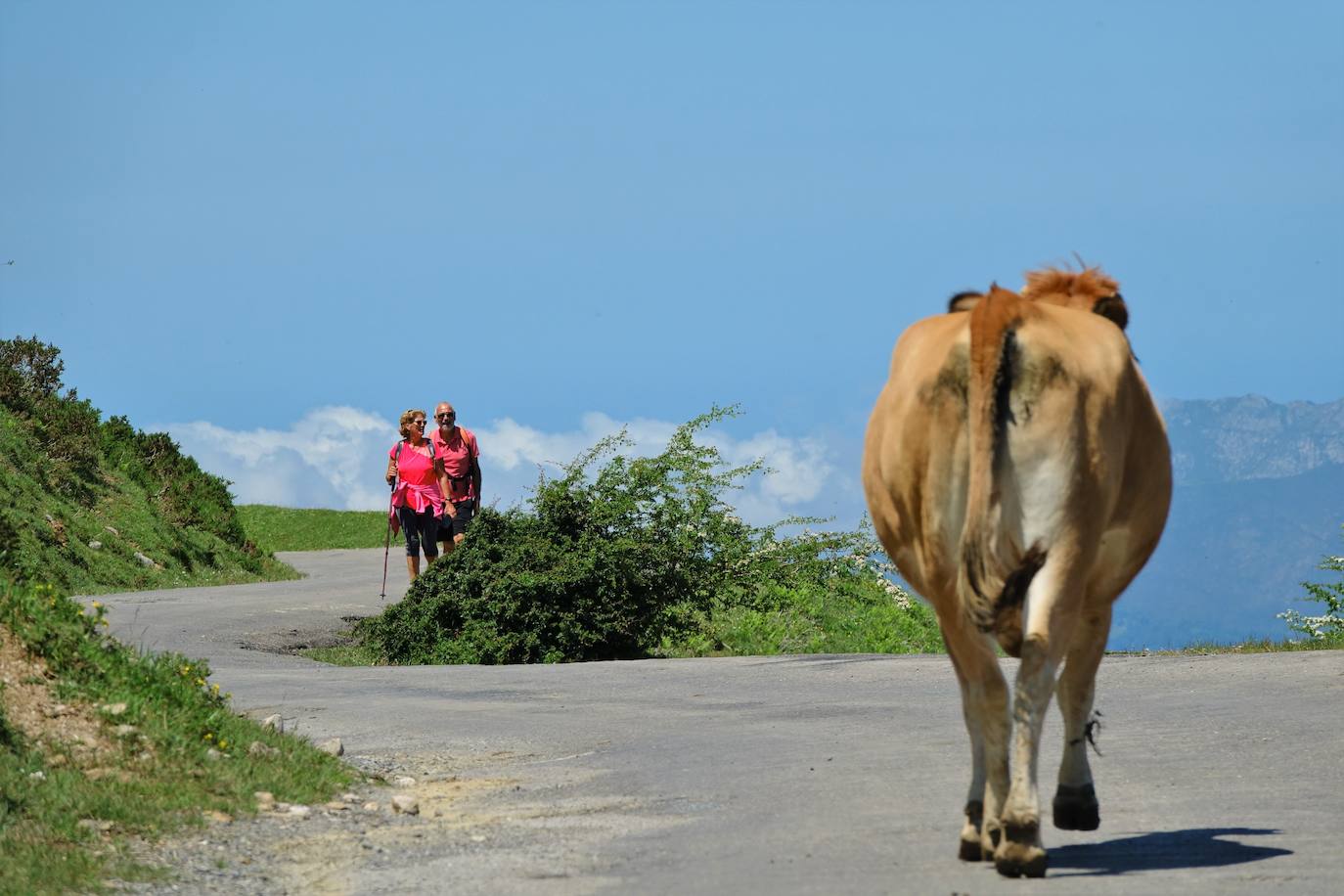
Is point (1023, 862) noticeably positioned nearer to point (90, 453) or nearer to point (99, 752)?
point (99, 752)

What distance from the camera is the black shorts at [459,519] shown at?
2252 cm

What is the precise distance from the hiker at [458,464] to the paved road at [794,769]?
17.0 feet

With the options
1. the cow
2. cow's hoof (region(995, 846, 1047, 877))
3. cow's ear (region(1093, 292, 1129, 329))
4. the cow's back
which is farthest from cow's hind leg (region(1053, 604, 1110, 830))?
cow's ear (region(1093, 292, 1129, 329))

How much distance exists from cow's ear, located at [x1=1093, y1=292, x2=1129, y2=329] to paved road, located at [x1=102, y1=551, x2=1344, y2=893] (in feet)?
7.39

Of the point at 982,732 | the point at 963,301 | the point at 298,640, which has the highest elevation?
the point at 963,301

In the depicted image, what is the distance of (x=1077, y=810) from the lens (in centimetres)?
739

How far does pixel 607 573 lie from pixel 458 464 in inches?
182

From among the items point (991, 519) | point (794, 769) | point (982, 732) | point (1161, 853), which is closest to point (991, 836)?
point (982, 732)

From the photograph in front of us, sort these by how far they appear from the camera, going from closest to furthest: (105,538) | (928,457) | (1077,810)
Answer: (928,457) < (1077,810) < (105,538)

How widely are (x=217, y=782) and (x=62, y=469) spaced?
25.6m

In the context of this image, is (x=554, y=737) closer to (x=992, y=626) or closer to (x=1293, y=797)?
(x=1293, y=797)

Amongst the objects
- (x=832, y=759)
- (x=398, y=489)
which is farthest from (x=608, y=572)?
(x=832, y=759)

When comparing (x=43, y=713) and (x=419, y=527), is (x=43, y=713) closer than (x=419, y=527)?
Yes

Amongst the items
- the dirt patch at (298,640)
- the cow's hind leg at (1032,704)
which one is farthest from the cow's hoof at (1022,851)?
the dirt patch at (298,640)
